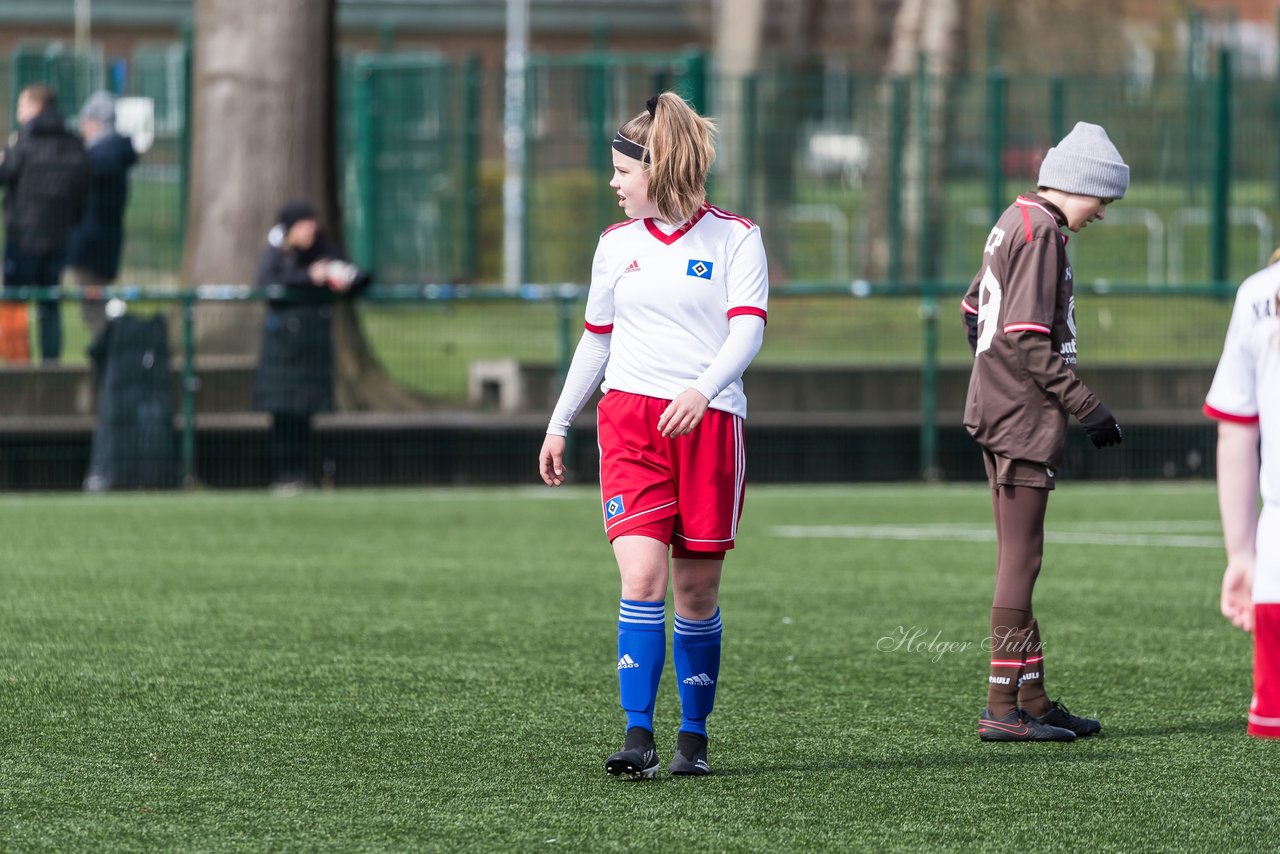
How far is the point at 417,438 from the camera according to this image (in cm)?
1494

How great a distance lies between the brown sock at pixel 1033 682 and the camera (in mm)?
6387

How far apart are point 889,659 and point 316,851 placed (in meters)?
3.35

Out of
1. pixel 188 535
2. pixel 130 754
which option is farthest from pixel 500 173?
pixel 130 754

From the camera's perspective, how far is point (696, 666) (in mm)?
5742

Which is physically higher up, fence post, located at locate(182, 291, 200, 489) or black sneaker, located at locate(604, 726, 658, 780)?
fence post, located at locate(182, 291, 200, 489)

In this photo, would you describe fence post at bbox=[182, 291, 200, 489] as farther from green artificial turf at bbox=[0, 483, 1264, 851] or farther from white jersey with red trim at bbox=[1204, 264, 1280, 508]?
white jersey with red trim at bbox=[1204, 264, 1280, 508]

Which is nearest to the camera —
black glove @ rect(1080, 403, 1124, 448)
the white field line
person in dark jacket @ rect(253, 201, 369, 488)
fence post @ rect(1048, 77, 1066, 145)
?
black glove @ rect(1080, 403, 1124, 448)

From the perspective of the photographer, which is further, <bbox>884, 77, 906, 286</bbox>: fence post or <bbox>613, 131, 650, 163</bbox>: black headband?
<bbox>884, 77, 906, 286</bbox>: fence post

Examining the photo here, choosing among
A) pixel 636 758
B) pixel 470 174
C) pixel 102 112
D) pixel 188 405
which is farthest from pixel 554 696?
pixel 470 174

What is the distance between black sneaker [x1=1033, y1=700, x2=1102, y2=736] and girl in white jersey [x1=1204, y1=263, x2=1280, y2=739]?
2.43 m

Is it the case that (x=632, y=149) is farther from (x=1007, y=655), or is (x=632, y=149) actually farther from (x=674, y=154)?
(x=1007, y=655)

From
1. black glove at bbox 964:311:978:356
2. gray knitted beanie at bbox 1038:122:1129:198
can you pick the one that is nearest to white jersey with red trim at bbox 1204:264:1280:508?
gray knitted beanie at bbox 1038:122:1129:198

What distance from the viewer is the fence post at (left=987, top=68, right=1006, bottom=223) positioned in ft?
65.9

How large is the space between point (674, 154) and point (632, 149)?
0.38 ft
